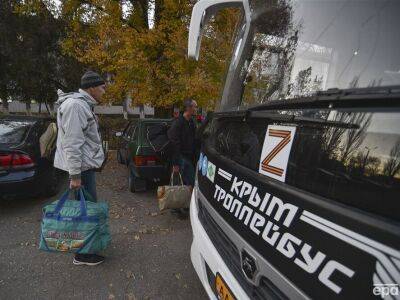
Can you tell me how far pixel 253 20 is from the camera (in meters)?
2.27

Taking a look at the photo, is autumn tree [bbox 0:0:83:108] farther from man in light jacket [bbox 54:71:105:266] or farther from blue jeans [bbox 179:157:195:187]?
man in light jacket [bbox 54:71:105:266]

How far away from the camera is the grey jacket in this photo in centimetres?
271

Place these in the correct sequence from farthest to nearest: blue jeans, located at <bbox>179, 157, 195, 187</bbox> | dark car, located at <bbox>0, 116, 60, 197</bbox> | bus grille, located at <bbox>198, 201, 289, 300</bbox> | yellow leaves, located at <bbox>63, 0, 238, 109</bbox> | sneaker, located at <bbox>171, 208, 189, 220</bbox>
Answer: yellow leaves, located at <bbox>63, 0, 238, 109</bbox>, blue jeans, located at <bbox>179, 157, 195, 187</bbox>, sneaker, located at <bbox>171, 208, 189, 220</bbox>, dark car, located at <bbox>0, 116, 60, 197</bbox>, bus grille, located at <bbox>198, 201, 289, 300</bbox>

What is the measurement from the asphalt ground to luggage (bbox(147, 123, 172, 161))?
1063mm

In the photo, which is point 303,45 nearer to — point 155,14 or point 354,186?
point 354,186

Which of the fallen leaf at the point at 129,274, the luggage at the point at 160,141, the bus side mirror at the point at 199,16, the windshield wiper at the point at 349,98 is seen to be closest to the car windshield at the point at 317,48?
the windshield wiper at the point at 349,98

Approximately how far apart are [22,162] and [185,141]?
2401 mm

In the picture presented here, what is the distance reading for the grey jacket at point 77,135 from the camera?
107 inches

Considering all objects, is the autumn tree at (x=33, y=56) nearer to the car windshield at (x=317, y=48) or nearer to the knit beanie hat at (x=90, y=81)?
the knit beanie hat at (x=90, y=81)

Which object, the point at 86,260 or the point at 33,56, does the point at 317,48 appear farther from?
the point at 33,56

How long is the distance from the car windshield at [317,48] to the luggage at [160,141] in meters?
3.14

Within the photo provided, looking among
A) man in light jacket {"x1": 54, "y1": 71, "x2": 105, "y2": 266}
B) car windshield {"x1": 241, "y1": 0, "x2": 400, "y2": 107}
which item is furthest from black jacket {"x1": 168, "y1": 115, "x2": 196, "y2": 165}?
car windshield {"x1": 241, "y1": 0, "x2": 400, "y2": 107}

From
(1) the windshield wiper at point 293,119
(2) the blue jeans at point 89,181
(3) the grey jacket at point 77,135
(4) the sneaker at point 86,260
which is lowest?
(4) the sneaker at point 86,260

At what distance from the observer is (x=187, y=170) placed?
499 cm
